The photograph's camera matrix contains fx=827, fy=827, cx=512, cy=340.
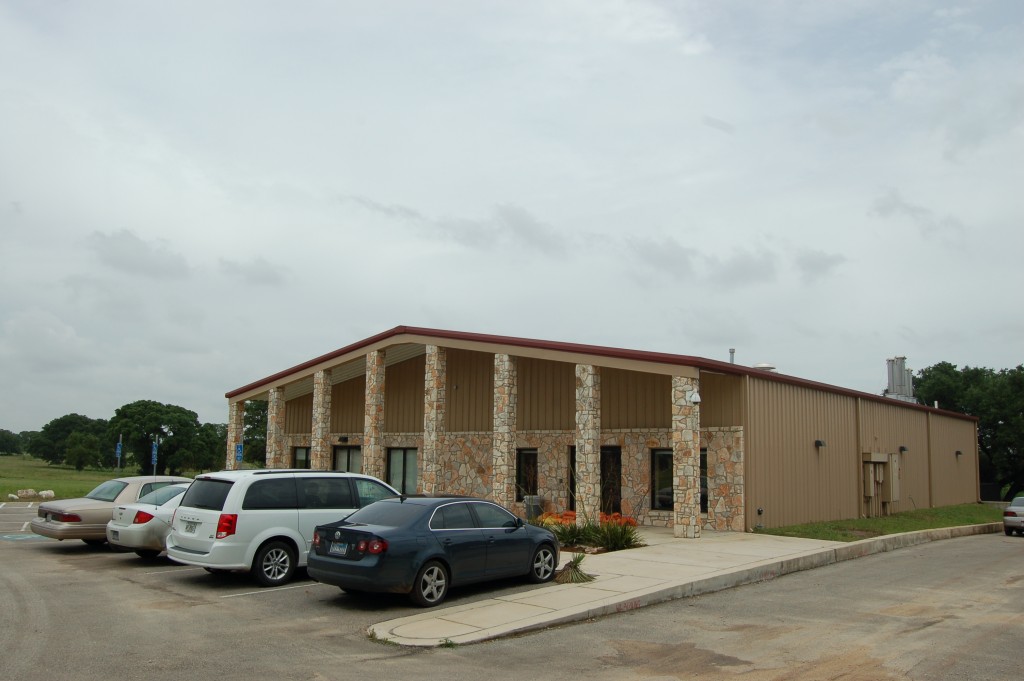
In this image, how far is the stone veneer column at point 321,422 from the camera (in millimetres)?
28375

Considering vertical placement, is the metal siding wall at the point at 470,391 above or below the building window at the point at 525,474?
above

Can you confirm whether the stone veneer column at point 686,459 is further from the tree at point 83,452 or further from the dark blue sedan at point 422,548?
the tree at point 83,452

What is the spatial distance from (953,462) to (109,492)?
32.4 metres

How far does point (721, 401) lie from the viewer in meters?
20.9

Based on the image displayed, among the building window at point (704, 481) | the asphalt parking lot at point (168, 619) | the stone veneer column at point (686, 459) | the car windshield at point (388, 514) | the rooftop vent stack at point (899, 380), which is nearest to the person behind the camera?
the asphalt parking lot at point (168, 619)

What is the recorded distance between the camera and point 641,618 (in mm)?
10680

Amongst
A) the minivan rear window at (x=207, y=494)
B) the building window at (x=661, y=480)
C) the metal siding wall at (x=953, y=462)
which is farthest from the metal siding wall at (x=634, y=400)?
the metal siding wall at (x=953, y=462)

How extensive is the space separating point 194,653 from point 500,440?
1443 centimetres

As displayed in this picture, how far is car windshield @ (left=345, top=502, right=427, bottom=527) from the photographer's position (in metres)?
11.1

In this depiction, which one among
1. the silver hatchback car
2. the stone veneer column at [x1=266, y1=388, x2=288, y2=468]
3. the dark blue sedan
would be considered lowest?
the silver hatchback car

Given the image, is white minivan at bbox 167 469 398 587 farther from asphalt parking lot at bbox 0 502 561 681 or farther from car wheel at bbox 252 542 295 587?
asphalt parking lot at bbox 0 502 561 681

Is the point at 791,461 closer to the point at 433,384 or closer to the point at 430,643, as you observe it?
the point at 433,384

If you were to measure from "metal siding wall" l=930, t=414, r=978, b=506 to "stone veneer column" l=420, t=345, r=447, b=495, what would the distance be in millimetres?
20396

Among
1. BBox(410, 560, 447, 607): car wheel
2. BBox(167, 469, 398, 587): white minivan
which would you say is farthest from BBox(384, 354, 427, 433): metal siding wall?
BBox(410, 560, 447, 607): car wheel
